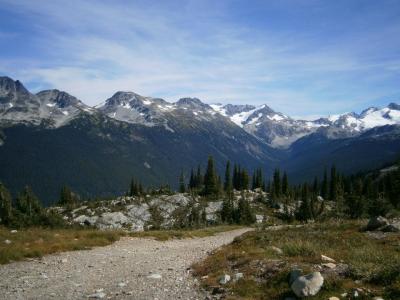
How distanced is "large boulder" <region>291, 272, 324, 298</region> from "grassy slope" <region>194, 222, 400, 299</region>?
26 centimetres

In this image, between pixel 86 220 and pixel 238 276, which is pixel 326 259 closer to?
pixel 238 276

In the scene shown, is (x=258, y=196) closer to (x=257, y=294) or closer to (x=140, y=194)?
(x=140, y=194)

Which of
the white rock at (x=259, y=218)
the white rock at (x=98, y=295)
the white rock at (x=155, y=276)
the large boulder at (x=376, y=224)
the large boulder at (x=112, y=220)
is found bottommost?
the large boulder at (x=112, y=220)

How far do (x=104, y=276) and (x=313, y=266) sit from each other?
1014cm

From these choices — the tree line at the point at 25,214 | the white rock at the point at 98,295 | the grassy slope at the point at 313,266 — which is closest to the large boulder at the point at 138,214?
the tree line at the point at 25,214

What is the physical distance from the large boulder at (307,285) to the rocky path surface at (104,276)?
386cm

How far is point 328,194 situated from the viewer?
158375mm

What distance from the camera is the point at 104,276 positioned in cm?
1986

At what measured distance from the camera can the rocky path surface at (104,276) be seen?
1639 cm

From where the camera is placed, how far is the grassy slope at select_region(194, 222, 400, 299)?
47.5ft

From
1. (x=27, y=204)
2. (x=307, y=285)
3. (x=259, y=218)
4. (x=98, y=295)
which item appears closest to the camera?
(x=307, y=285)

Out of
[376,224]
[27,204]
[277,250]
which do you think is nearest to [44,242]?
[277,250]

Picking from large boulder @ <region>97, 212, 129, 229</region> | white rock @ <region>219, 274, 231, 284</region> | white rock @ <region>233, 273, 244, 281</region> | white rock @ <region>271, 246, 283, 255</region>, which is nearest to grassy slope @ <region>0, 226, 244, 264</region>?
white rock @ <region>219, 274, 231, 284</region>

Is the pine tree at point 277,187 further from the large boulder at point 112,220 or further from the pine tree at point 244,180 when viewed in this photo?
the large boulder at point 112,220
